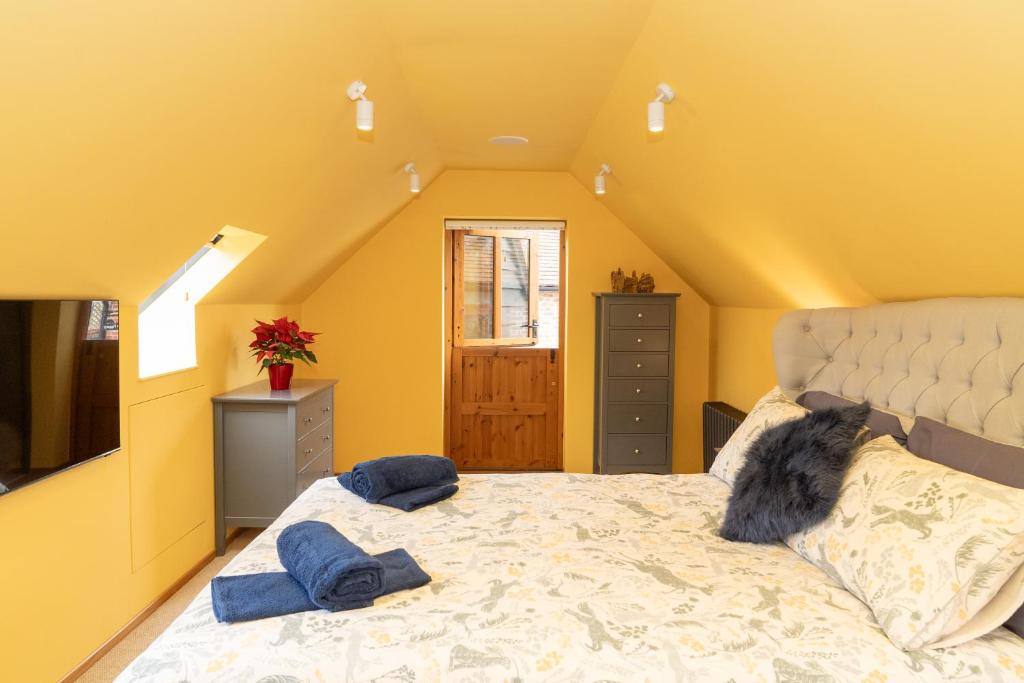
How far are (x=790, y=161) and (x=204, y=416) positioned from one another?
290cm

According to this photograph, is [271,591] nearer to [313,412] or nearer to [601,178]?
[313,412]

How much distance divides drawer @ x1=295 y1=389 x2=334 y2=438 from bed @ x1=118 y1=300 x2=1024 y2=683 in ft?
3.97

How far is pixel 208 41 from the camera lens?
178cm

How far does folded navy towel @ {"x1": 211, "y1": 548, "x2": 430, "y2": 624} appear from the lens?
5.18 feet

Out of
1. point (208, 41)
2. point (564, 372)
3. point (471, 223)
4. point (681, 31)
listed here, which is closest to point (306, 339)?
point (471, 223)

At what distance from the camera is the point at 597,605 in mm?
1661

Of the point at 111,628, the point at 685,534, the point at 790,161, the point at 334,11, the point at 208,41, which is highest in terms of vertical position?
the point at 334,11

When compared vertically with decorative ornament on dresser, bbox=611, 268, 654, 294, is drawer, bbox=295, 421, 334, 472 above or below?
below

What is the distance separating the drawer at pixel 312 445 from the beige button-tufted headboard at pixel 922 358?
2439 mm

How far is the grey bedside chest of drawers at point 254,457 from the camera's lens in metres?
3.57

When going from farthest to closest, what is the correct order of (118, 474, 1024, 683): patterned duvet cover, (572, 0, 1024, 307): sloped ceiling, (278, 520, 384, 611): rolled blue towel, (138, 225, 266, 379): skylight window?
(138, 225, 266, 379): skylight window, (278, 520, 384, 611): rolled blue towel, (572, 0, 1024, 307): sloped ceiling, (118, 474, 1024, 683): patterned duvet cover

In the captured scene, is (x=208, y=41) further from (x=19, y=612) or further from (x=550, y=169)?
(x=550, y=169)

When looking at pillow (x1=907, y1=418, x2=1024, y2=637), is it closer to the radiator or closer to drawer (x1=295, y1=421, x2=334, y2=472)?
the radiator

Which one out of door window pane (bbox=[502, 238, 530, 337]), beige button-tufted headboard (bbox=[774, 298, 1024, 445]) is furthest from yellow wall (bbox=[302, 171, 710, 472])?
beige button-tufted headboard (bbox=[774, 298, 1024, 445])
